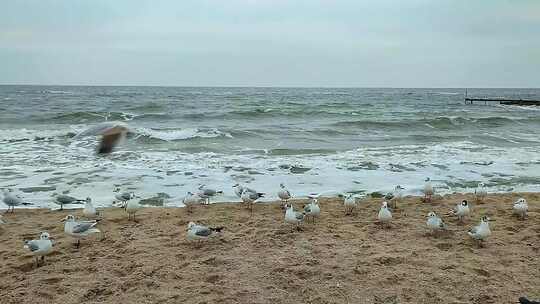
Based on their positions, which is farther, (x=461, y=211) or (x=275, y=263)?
(x=461, y=211)

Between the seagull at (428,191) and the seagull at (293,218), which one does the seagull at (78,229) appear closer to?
the seagull at (293,218)

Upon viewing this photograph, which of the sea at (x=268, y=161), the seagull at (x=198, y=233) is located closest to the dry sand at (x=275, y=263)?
the seagull at (x=198, y=233)

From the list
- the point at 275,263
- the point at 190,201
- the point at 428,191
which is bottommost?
the point at 275,263

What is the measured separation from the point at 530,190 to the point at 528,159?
3.84 metres

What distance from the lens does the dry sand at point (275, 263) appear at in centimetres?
431

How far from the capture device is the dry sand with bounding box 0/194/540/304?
4.31 meters

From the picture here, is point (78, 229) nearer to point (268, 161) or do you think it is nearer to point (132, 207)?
point (132, 207)

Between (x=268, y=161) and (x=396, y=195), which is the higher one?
(x=396, y=195)

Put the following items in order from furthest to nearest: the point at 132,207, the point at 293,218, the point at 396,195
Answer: the point at 396,195
the point at 132,207
the point at 293,218

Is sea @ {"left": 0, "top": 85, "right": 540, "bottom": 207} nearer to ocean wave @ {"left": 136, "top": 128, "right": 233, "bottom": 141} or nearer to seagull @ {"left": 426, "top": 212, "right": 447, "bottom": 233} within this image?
ocean wave @ {"left": 136, "top": 128, "right": 233, "bottom": 141}

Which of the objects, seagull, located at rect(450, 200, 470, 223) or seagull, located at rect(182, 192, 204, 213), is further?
seagull, located at rect(182, 192, 204, 213)

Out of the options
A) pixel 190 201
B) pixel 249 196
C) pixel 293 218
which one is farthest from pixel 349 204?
pixel 190 201

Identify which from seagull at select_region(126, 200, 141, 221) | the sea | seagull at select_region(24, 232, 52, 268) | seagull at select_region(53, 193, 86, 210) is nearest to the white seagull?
the sea

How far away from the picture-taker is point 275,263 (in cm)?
502
